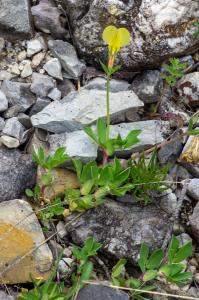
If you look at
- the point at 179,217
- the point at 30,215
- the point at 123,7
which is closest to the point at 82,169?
the point at 30,215

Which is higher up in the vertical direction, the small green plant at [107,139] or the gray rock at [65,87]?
the gray rock at [65,87]

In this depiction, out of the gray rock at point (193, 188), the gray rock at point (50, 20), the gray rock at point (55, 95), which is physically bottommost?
the gray rock at point (193, 188)

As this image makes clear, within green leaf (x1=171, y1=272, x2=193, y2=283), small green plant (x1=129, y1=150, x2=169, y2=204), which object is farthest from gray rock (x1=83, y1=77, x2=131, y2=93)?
green leaf (x1=171, y1=272, x2=193, y2=283)

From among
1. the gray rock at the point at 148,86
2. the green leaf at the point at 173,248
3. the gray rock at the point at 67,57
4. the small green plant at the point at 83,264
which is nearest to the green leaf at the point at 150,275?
the green leaf at the point at 173,248

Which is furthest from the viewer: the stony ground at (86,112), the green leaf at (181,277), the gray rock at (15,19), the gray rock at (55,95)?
the gray rock at (15,19)

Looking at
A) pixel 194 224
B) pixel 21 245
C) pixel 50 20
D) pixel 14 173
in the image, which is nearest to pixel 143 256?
pixel 194 224

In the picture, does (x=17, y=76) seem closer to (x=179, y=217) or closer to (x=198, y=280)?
(x=179, y=217)

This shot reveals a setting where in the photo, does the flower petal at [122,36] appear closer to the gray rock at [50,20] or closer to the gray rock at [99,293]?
the gray rock at [50,20]
